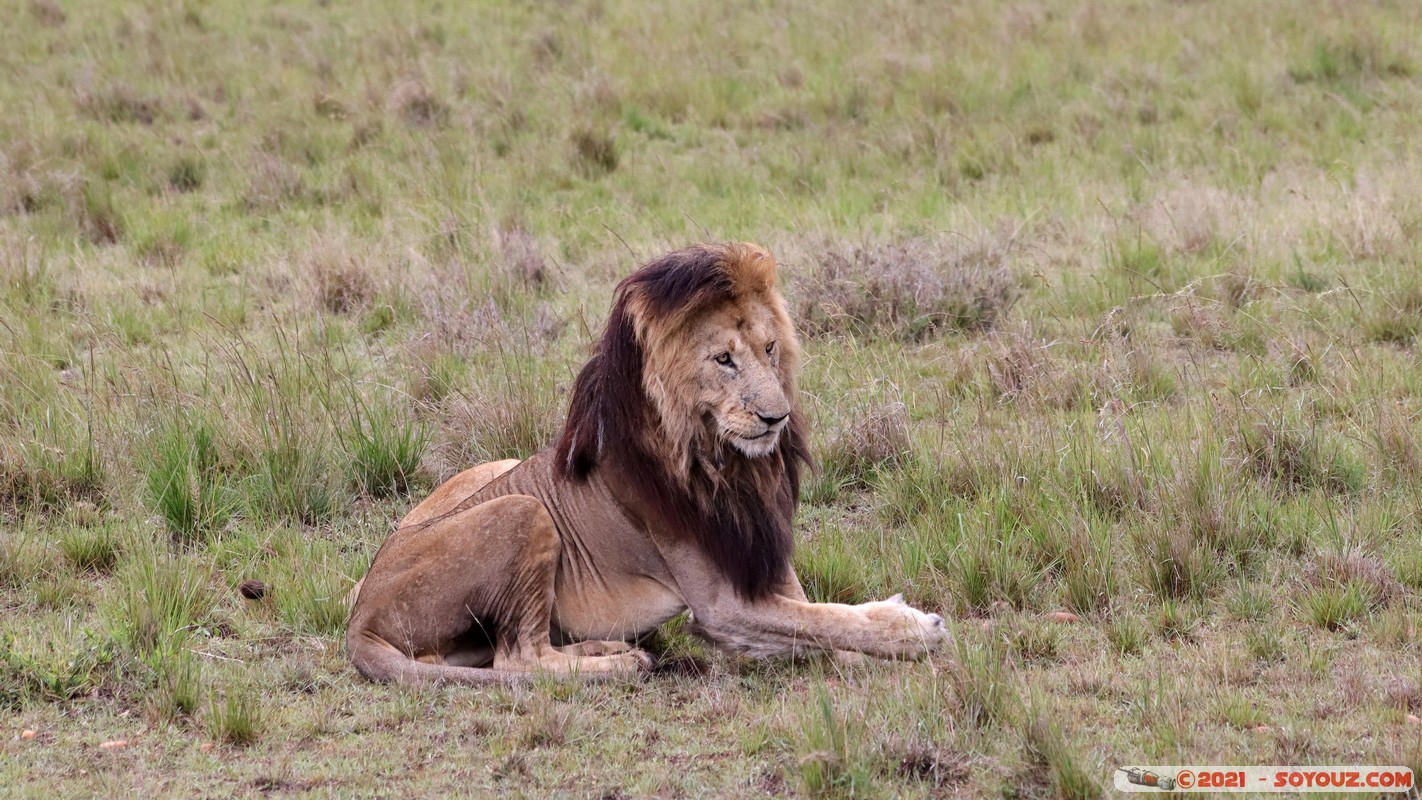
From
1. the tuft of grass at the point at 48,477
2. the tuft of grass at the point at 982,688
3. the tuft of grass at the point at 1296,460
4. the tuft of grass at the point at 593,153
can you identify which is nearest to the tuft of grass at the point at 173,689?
the tuft of grass at the point at 48,477

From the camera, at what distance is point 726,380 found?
496 centimetres

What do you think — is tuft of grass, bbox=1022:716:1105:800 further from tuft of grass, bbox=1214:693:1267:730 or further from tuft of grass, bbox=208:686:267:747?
tuft of grass, bbox=208:686:267:747

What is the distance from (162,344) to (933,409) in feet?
13.7

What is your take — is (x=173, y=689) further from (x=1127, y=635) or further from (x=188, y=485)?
(x=1127, y=635)

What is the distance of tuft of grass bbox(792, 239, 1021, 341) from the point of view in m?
8.59

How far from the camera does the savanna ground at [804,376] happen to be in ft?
15.2

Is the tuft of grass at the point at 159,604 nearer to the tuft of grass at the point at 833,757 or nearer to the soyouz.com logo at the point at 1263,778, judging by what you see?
the tuft of grass at the point at 833,757

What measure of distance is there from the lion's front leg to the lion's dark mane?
0.27 ft

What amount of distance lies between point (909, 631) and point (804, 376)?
292cm

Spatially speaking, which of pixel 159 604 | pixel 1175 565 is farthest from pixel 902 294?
pixel 159 604

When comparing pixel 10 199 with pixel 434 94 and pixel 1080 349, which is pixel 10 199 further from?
pixel 1080 349

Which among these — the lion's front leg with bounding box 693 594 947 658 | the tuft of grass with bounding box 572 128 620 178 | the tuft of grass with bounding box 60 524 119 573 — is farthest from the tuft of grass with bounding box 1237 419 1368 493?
the tuft of grass with bounding box 572 128 620 178

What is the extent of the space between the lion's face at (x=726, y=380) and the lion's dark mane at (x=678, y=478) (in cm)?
8

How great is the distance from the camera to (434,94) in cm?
1360
